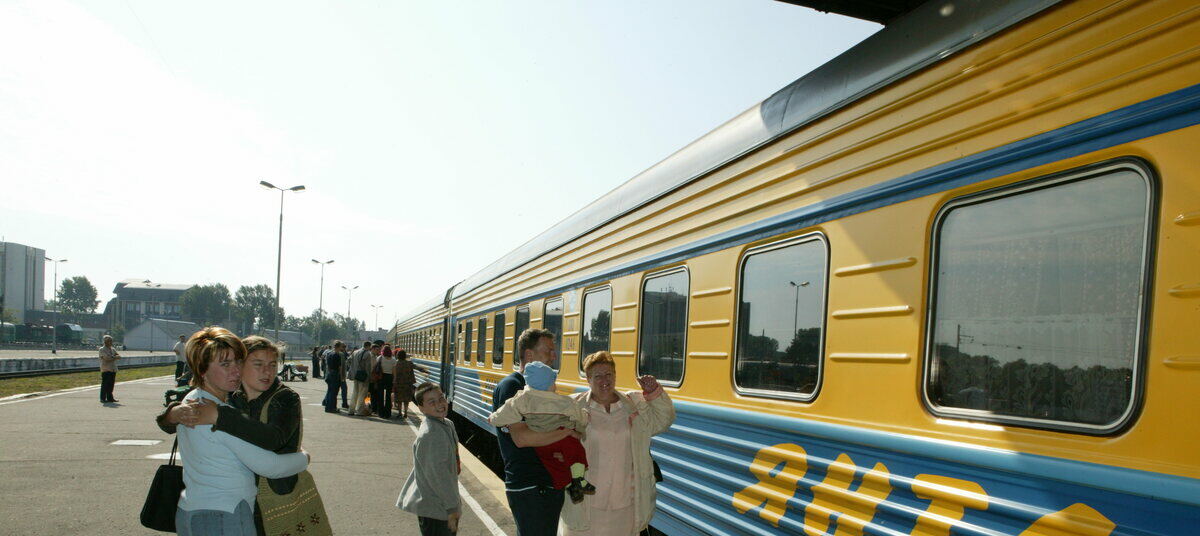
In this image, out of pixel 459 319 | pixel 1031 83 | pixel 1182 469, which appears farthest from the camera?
pixel 459 319

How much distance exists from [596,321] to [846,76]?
132 inches

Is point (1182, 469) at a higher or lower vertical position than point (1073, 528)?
higher

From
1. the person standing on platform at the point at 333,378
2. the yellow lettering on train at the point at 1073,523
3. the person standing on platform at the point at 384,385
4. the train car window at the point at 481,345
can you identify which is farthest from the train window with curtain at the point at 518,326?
the person standing on platform at the point at 333,378

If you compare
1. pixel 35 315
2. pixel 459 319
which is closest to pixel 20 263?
pixel 35 315

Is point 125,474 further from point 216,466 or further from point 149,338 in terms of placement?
point 149,338

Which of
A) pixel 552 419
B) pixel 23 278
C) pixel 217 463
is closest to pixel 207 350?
pixel 217 463

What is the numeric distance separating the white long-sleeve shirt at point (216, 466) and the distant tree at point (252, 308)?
550 feet

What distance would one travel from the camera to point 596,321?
22.3 ft

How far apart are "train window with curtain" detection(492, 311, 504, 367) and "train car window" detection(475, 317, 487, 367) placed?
0.73 meters

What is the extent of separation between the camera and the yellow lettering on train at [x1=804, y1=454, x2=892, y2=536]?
335 centimetres

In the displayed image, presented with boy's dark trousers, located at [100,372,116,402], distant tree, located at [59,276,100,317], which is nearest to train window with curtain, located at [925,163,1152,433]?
boy's dark trousers, located at [100,372,116,402]

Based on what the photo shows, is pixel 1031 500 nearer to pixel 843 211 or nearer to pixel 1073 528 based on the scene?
pixel 1073 528

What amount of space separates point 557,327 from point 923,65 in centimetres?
512

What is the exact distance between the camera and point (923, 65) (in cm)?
333
